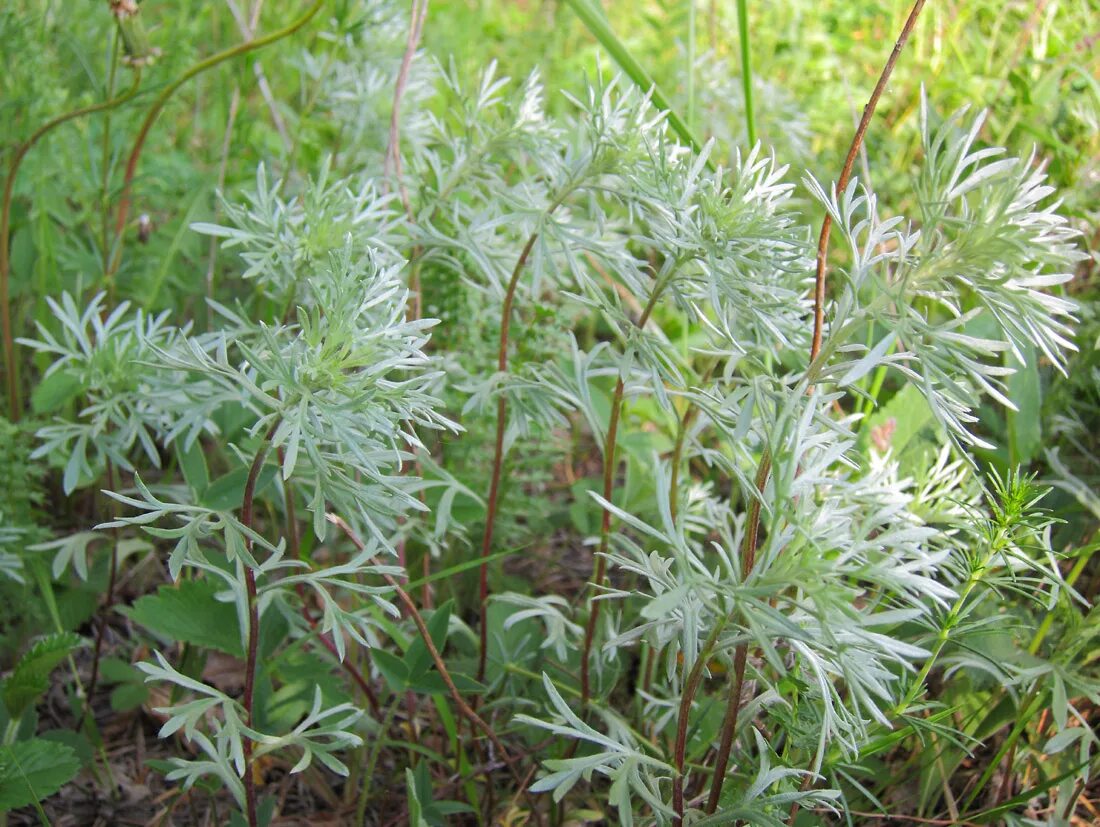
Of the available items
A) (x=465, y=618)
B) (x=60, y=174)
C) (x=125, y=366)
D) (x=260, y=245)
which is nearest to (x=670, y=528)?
(x=260, y=245)

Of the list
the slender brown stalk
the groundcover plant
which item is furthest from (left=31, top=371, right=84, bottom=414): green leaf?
the slender brown stalk

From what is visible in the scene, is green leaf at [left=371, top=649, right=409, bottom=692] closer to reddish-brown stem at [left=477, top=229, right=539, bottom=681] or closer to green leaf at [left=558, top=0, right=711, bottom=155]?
reddish-brown stem at [left=477, top=229, right=539, bottom=681]

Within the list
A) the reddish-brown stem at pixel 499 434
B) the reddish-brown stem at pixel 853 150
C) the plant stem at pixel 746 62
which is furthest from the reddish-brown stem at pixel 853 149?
the reddish-brown stem at pixel 499 434

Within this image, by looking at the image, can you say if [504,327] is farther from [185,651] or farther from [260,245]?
[185,651]

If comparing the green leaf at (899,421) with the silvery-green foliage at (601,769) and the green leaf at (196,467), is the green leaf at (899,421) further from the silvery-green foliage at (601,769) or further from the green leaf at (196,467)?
the green leaf at (196,467)

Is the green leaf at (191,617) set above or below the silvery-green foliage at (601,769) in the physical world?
below

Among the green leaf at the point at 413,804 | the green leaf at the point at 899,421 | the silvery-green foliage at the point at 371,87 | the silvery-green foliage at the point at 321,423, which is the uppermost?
the silvery-green foliage at the point at 371,87
